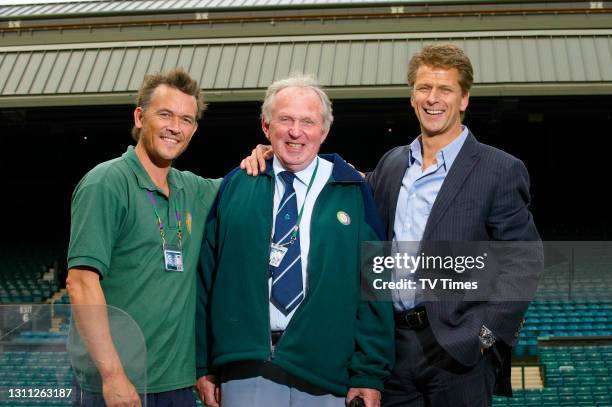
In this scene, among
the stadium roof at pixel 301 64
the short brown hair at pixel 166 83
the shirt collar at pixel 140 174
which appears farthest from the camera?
the stadium roof at pixel 301 64

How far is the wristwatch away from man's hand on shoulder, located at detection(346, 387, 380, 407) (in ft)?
1.57

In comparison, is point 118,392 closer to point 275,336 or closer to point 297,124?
point 275,336

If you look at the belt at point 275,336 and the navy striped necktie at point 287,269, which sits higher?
the navy striped necktie at point 287,269

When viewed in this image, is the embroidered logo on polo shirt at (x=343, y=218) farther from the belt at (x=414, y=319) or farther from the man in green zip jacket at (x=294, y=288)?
the belt at (x=414, y=319)

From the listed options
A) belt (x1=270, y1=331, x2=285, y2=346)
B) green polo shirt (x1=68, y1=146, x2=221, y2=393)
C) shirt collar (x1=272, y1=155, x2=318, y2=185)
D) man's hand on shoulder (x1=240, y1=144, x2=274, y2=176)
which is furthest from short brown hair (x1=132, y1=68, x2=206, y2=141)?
belt (x1=270, y1=331, x2=285, y2=346)

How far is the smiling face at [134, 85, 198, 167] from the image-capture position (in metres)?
3.57

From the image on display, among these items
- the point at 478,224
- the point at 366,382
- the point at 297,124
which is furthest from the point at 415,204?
the point at 366,382

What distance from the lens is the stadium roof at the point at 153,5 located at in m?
14.1

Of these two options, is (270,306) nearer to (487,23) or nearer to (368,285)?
(368,285)

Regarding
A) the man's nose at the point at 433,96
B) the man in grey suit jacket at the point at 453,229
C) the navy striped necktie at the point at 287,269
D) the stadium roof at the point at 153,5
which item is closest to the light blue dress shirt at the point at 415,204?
the man in grey suit jacket at the point at 453,229

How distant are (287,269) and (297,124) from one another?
60 cm

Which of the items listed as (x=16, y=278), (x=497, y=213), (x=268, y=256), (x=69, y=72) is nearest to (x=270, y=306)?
(x=268, y=256)

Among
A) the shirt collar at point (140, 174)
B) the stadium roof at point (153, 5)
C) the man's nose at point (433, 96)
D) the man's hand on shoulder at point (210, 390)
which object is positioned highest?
the stadium roof at point (153, 5)

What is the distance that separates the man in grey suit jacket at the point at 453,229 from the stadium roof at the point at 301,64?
27.9 ft
